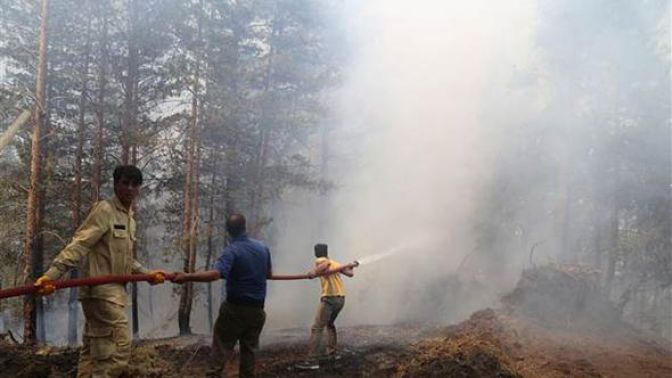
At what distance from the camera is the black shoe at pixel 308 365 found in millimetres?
7750

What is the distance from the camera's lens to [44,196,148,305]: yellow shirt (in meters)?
4.29

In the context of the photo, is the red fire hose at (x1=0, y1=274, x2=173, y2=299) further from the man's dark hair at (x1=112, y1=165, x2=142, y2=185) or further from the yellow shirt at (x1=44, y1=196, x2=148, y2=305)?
the man's dark hair at (x1=112, y1=165, x2=142, y2=185)

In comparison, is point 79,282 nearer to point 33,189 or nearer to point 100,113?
point 33,189

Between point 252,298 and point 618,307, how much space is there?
11093 mm

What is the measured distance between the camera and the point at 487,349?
287 inches

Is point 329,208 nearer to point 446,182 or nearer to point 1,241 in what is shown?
point 446,182

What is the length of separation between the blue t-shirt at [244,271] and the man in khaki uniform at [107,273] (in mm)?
982

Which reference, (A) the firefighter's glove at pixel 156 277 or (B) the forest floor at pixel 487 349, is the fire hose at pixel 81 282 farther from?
(B) the forest floor at pixel 487 349

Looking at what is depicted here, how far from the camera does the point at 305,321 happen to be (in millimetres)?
21094

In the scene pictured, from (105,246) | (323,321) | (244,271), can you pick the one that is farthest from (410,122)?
(105,246)

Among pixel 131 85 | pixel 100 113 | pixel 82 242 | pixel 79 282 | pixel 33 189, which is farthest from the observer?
pixel 131 85

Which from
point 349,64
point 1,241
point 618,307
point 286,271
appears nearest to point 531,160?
point 618,307

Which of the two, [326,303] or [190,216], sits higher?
[190,216]

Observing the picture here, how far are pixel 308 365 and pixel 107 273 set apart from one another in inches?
163
